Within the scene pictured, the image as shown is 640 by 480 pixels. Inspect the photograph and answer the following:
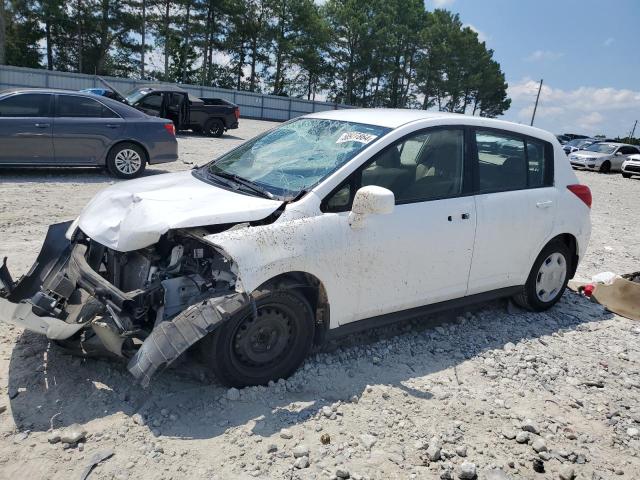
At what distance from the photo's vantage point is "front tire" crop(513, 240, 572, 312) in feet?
16.8

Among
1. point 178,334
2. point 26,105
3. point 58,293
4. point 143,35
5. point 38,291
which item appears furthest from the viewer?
point 143,35

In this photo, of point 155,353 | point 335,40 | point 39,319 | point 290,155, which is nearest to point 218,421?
point 155,353

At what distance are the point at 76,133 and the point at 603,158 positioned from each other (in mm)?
22906

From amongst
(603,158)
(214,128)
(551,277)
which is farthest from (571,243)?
(603,158)

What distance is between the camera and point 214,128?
822 inches

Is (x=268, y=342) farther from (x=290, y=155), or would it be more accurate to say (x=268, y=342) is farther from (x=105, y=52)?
(x=105, y=52)

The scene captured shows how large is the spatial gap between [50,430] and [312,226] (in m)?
1.92

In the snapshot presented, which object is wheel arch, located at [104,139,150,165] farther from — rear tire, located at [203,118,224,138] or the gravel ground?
rear tire, located at [203,118,224,138]

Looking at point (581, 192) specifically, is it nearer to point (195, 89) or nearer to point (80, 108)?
point (80, 108)

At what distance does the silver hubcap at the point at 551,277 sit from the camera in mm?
5202

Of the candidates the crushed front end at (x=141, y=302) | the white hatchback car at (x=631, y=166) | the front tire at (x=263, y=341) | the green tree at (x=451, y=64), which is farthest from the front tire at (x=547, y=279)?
the green tree at (x=451, y=64)

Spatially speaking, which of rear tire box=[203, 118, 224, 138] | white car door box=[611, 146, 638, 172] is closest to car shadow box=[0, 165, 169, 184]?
rear tire box=[203, 118, 224, 138]

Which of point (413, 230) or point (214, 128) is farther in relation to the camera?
point (214, 128)

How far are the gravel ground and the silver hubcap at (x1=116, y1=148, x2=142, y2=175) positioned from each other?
658 centimetres
